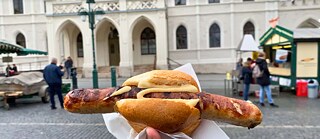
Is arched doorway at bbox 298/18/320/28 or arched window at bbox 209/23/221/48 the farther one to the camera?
arched window at bbox 209/23/221/48

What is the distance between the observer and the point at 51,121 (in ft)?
28.1

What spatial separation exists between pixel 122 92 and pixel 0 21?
3269 cm

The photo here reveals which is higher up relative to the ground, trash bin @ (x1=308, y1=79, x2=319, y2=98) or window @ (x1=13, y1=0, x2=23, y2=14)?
window @ (x1=13, y1=0, x2=23, y2=14)

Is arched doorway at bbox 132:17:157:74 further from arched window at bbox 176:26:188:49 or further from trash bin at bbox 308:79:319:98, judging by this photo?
trash bin at bbox 308:79:319:98

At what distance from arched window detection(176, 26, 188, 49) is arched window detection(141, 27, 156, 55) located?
2.24 metres

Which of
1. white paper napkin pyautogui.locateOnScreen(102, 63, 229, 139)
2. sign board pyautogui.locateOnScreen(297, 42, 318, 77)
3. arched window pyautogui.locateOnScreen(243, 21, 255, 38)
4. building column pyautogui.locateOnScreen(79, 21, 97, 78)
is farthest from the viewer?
arched window pyautogui.locateOnScreen(243, 21, 255, 38)

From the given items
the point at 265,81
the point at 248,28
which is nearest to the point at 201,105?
the point at 265,81

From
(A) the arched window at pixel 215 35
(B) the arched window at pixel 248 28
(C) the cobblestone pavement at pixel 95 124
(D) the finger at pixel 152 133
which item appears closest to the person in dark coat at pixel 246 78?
(C) the cobblestone pavement at pixel 95 124

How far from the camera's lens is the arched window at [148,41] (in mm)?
27734

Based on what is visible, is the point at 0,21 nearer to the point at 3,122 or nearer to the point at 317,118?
the point at 3,122

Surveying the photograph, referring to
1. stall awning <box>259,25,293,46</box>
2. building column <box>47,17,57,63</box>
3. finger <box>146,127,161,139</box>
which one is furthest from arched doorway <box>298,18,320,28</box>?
finger <box>146,127,161,139</box>

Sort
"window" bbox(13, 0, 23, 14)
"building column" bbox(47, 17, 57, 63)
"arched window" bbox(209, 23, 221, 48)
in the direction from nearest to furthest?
"building column" bbox(47, 17, 57, 63) < "arched window" bbox(209, 23, 221, 48) < "window" bbox(13, 0, 23, 14)

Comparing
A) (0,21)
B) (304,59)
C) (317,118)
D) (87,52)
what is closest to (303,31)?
(304,59)

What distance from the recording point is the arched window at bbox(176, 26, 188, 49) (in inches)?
1062
